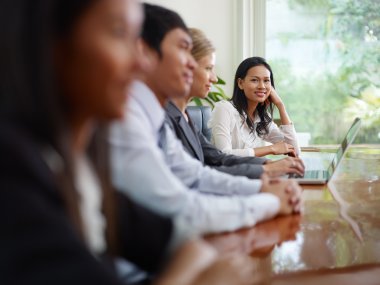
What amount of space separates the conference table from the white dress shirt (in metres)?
0.04

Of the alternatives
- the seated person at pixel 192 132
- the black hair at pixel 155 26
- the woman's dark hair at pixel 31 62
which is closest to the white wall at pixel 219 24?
the seated person at pixel 192 132

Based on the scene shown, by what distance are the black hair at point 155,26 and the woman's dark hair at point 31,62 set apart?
32.8 inches

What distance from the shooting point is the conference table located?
36.7 inches

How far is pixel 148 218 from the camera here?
0.90 meters

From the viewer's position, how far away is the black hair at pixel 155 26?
1405mm

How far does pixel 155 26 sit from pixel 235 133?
1.53 meters

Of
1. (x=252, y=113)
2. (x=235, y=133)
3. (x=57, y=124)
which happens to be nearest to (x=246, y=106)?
(x=252, y=113)

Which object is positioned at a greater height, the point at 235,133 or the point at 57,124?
the point at 57,124

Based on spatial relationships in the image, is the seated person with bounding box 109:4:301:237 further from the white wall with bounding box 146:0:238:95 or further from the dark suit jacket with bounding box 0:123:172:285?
the white wall with bounding box 146:0:238:95

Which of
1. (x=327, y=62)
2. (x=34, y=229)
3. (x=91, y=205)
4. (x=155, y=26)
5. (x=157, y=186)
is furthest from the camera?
(x=327, y=62)

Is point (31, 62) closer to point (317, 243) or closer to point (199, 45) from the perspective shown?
point (317, 243)

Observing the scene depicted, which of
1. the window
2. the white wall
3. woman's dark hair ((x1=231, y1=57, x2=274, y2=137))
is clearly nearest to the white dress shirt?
woman's dark hair ((x1=231, y1=57, x2=274, y2=137))

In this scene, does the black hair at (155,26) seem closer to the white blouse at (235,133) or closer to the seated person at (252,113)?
the white blouse at (235,133)

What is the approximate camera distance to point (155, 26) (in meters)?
1.41
